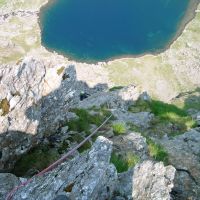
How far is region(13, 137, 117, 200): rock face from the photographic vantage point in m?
14.8

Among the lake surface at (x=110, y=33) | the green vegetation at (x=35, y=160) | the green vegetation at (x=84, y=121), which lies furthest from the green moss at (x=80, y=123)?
the lake surface at (x=110, y=33)

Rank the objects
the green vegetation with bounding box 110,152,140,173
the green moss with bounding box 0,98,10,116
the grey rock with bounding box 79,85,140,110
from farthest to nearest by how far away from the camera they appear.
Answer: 1. the grey rock with bounding box 79,85,140,110
2. the green vegetation with bounding box 110,152,140,173
3. the green moss with bounding box 0,98,10,116

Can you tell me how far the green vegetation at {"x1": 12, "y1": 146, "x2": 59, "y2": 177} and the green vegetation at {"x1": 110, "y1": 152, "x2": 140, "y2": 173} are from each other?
123 inches

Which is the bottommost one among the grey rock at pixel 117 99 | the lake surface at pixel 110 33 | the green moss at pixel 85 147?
the lake surface at pixel 110 33

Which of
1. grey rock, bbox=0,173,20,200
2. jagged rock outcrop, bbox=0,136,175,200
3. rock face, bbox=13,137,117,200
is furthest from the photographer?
grey rock, bbox=0,173,20,200

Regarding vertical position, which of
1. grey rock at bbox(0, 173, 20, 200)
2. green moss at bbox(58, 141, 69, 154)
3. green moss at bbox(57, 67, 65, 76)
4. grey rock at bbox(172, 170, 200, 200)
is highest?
green moss at bbox(57, 67, 65, 76)

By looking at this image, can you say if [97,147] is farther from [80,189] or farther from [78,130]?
[78,130]

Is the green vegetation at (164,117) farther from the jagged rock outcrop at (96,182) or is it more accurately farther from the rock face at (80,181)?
the rock face at (80,181)

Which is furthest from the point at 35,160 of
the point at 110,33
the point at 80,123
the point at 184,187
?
the point at 110,33

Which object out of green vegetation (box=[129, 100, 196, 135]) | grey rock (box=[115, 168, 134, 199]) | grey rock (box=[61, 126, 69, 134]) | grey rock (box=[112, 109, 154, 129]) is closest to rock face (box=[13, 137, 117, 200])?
grey rock (box=[115, 168, 134, 199])

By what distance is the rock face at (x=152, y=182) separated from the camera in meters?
15.5

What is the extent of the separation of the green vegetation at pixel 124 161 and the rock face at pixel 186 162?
2432 mm

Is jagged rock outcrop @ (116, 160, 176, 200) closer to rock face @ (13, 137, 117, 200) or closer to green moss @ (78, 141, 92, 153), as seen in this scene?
rock face @ (13, 137, 117, 200)

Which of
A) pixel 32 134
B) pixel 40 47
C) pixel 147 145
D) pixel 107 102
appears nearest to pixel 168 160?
pixel 147 145
